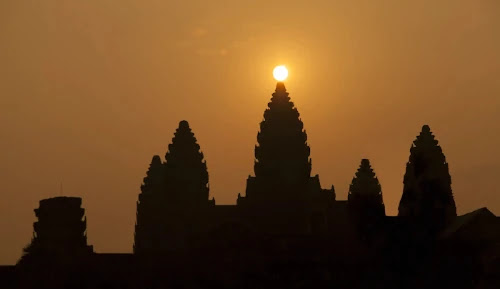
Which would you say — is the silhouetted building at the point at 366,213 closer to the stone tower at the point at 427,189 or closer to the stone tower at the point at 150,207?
the stone tower at the point at 427,189

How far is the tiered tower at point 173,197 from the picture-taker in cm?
8081

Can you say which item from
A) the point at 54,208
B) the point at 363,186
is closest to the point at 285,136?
the point at 363,186

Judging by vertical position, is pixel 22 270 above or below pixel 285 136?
below

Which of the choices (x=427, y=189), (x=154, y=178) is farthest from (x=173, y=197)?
(x=427, y=189)

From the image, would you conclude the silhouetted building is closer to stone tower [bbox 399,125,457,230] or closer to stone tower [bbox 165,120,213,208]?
stone tower [bbox 399,125,457,230]

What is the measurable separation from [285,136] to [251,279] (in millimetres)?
39983

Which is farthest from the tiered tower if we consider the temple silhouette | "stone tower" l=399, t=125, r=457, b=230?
"stone tower" l=399, t=125, r=457, b=230

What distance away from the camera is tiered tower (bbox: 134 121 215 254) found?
80.8 metres

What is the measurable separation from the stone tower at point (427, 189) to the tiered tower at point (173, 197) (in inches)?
727

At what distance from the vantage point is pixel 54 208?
208ft

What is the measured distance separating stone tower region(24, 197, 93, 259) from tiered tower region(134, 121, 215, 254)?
15.5 m

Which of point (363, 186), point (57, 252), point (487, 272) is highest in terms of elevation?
point (363, 186)

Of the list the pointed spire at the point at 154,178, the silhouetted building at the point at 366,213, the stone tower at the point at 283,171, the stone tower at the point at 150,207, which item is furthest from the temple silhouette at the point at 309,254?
the pointed spire at the point at 154,178

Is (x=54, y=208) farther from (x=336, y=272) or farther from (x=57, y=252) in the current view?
(x=336, y=272)
